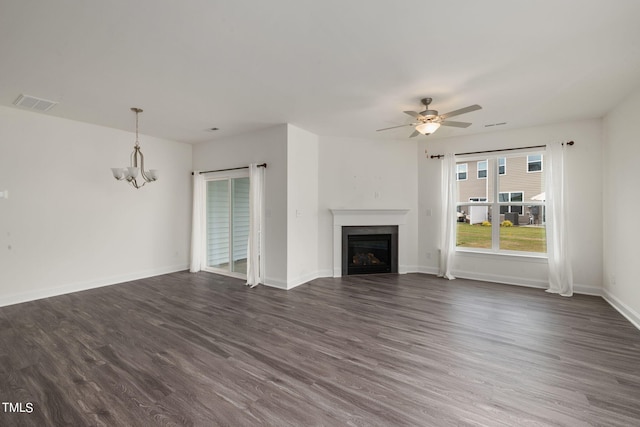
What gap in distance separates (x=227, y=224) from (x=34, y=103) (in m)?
3.31

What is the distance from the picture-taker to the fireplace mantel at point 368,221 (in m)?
5.60

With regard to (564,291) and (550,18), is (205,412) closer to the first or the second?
(550,18)

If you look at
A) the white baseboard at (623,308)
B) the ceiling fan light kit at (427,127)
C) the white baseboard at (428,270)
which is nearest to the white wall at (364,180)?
the white baseboard at (428,270)

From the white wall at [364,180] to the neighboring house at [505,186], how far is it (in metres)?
0.93

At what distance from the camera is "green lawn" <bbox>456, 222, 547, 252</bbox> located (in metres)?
4.98

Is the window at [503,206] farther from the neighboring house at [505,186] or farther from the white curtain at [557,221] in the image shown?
the white curtain at [557,221]

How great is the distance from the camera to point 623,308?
3.63 m

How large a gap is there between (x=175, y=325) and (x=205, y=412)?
1691 millimetres

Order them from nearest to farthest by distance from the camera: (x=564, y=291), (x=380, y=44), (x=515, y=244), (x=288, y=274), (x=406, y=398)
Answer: (x=406, y=398), (x=380, y=44), (x=564, y=291), (x=288, y=274), (x=515, y=244)

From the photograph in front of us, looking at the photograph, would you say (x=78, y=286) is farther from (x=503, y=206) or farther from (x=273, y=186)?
(x=503, y=206)

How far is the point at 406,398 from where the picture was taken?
2037 millimetres

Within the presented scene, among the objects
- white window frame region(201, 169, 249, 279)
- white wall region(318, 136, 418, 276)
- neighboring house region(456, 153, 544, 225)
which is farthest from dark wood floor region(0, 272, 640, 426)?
white wall region(318, 136, 418, 276)

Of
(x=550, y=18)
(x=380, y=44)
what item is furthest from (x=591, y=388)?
(x=380, y=44)

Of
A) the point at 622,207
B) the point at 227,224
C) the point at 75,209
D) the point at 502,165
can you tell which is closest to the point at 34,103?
the point at 75,209
